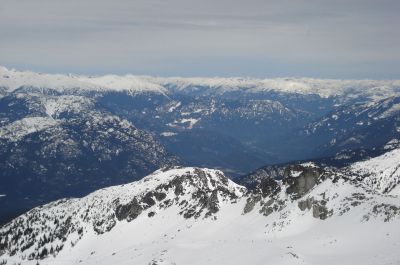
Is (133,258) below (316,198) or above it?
below

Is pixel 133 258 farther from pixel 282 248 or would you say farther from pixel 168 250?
pixel 282 248

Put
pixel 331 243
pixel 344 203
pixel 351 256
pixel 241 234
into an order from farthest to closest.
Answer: pixel 241 234, pixel 344 203, pixel 331 243, pixel 351 256

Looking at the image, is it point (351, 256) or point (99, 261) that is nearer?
point (351, 256)

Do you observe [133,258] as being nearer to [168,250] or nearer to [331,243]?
[168,250]

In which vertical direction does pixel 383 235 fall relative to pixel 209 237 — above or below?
above

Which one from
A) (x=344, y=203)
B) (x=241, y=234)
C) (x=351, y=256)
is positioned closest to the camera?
(x=351, y=256)

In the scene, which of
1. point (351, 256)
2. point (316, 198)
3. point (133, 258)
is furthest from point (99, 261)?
point (351, 256)

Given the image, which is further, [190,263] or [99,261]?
[99,261]

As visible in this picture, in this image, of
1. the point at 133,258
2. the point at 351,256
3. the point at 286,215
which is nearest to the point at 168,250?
the point at 133,258

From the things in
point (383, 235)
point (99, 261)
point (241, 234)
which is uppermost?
point (383, 235)
